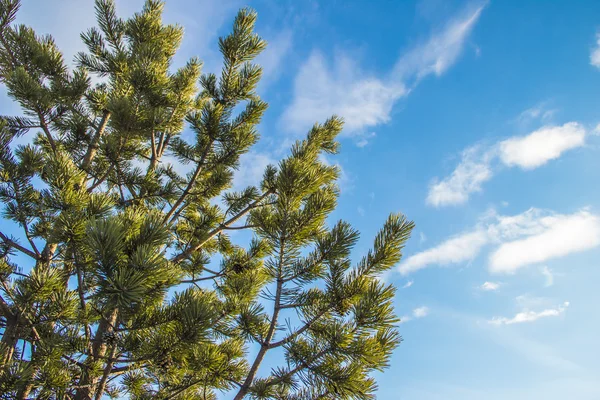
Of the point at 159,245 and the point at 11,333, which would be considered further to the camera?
the point at 11,333

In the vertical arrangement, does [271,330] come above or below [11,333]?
below

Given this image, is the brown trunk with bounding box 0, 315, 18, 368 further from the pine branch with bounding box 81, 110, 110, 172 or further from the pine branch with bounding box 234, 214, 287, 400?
the pine branch with bounding box 234, 214, 287, 400

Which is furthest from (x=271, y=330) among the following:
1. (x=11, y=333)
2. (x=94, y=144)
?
(x=94, y=144)

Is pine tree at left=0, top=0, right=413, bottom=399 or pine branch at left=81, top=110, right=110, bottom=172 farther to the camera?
pine branch at left=81, top=110, right=110, bottom=172

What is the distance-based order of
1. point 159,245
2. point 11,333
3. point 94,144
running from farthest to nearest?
point 94,144, point 11,333, point 159,245

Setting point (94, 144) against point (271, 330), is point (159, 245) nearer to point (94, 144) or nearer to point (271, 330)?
point (271, 330)

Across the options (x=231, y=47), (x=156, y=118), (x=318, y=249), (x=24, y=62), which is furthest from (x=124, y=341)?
(x=24, y=62)

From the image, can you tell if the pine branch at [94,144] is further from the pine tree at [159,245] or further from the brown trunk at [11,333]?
the brown trunk at [11,333]

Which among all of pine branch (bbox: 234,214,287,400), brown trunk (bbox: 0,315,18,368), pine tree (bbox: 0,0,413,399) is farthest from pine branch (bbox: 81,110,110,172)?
pine branch (bbox: 234,214,287,400)

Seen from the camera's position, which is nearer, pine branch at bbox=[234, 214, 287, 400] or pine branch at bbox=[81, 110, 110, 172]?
pine branch at bbox=[234, 214, 287, 400]

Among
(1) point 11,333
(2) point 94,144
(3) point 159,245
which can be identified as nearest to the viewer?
(3) point 159,245

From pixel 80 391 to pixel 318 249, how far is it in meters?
2.51

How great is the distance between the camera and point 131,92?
4383 mm

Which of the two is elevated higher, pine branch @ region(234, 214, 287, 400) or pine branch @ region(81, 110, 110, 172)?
pine branch @ region(81, 110, 110, 172)
